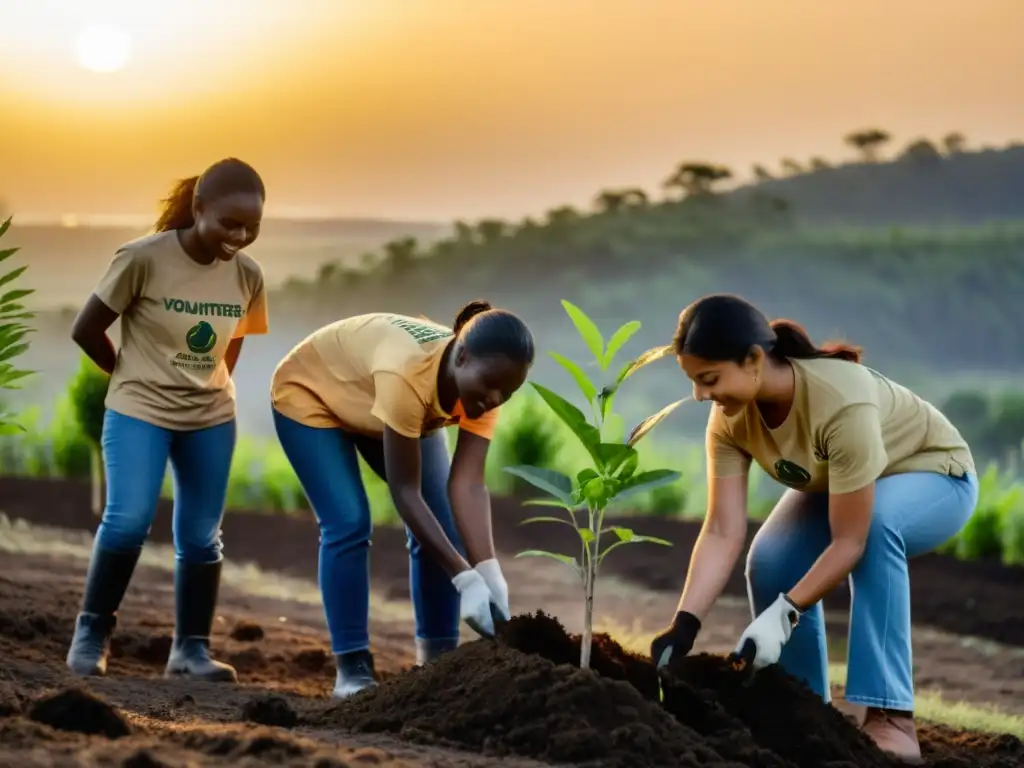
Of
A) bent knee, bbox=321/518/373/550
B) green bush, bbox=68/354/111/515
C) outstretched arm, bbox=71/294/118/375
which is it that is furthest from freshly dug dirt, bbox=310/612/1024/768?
green bush, bbox=68/354/111/515

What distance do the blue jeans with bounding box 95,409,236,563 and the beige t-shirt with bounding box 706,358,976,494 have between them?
158 centimetres

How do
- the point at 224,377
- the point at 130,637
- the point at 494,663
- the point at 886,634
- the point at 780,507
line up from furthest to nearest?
the point at 130,637, the point at 224,377, the point at 780,507, the point at 886,634, the point at 494,663

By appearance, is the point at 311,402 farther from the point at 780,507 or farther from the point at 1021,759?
the point at 1021,759

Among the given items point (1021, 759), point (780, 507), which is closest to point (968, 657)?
point (1021, 759)

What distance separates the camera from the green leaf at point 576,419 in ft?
10.2

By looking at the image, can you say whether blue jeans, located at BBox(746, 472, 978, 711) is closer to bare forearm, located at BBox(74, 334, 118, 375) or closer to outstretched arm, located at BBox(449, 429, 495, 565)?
outstretched arm, located at BBox(449, 429, 495, 565)

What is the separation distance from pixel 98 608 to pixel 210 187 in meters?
1.33

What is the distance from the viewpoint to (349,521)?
3.96 metres

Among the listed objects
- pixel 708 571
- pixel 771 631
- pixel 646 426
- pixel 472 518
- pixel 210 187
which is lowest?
pixel 771 631

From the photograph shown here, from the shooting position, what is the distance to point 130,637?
5.01 metres

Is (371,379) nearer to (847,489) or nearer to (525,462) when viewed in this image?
(847,489)

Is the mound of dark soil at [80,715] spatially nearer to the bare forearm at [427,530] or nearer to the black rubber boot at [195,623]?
the bare forearm at [427,530]

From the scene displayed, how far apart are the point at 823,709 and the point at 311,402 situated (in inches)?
64.5

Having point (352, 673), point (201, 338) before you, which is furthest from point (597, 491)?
point (201, 338)
